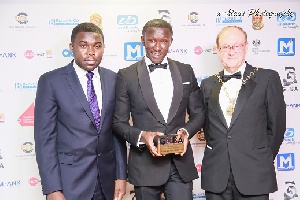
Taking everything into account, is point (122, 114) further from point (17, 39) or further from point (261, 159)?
point (17, 39)

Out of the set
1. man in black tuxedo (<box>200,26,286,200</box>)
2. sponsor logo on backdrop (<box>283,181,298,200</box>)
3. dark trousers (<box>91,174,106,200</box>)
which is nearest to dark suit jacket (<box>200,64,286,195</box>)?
man in black tuxedo (<box>200,26,286,200</box>)

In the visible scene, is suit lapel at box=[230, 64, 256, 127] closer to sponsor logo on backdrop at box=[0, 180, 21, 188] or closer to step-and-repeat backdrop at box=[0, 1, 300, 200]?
step-and-repeat backdrop at box=[0, 1, 300, 200]

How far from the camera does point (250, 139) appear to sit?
8.16 feet

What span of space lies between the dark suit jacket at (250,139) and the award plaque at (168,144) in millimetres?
393

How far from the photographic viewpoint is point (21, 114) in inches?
141

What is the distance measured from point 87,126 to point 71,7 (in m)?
1.63

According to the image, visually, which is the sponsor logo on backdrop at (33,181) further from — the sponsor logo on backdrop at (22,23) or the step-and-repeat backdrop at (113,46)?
the sponsor logo on backdrop at (22,23)

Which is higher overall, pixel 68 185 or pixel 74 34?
pixel 74 34

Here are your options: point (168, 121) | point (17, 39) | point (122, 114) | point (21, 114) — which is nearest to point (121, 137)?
point (122, 114)

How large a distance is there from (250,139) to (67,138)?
4.17ft

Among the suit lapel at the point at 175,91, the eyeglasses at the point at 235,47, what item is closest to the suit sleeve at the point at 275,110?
the eyeglasses at the point at 235,47

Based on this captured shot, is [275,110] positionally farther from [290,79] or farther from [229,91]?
[290,79]

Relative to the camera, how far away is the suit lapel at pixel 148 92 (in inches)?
97.6

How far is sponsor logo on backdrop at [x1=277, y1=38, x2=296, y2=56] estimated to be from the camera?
12.7ft
